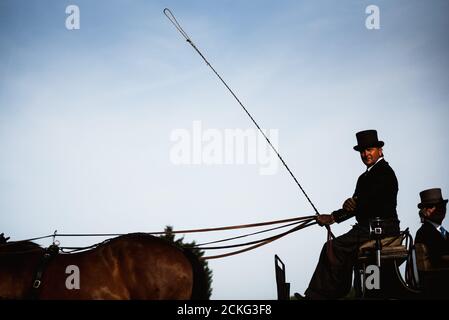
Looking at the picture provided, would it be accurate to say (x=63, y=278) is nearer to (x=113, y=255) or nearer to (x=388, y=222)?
(x=113, y=255)

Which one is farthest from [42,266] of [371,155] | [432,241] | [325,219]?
[432,241]

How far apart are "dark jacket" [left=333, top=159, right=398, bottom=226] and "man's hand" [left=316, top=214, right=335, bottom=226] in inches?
2.2

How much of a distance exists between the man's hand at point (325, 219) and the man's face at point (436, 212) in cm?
126

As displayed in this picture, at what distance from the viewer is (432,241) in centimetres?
490

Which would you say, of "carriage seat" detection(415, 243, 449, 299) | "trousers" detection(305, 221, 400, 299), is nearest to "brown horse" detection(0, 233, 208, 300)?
"trousers" detection(305, 221, 400, 299)

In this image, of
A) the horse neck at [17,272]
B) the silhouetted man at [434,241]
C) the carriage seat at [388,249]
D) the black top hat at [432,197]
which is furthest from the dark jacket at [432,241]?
the horse neck at [17,272]

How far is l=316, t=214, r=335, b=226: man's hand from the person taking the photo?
486cm

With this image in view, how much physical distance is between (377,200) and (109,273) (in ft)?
10.2

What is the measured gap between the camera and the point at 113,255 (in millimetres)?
4902

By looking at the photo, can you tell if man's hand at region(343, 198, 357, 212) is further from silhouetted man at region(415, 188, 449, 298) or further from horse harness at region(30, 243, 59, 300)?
horse harness at region(30, 243, 59, 300)

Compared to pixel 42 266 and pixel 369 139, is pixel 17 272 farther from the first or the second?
pixel 369 139
